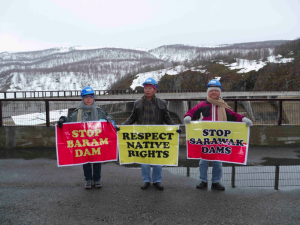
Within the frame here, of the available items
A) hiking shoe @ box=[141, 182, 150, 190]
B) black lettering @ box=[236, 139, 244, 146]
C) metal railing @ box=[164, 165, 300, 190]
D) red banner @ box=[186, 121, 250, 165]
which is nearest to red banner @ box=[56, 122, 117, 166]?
hiking shoe @ box=[141, 182, 150, 190]

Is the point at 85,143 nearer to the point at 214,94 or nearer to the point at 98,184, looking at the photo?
the point at 98,184

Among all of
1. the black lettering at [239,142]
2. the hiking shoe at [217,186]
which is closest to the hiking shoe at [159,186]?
the hiking shoe at [217,186]

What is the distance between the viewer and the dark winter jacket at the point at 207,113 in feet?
15.4

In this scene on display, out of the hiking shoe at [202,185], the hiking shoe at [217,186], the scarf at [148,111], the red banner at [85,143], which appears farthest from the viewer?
the red banner at [85,143]

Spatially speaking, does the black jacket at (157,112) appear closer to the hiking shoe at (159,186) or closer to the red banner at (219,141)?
the red banner at (219,141)

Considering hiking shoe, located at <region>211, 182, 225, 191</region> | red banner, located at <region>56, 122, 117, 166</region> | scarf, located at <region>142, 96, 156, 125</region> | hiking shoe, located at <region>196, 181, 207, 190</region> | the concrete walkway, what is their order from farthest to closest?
red banner, located at <region>56, 122, 117, 166</region> → scarf, located at <region>142, 96, 156, 125</region> → hiking shoe, located at <region>196, 181, 207, 190</region> → hiking shoe, located at <region>211, 182, 225, 191</region> → the concrete walkway

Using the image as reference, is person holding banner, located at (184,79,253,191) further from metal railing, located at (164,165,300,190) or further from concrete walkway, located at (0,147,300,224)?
metal railing, located at (164,165,300,190)

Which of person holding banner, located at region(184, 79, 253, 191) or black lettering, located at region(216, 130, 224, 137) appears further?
black lettering, located at region(216, 130, 224, 137)

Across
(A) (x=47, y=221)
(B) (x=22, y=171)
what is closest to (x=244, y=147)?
(A) (x=47, y=221)

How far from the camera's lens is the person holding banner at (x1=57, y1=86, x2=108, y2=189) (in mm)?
4582

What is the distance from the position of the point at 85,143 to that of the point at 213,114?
8.91ft

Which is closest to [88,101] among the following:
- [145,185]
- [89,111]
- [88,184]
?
[89,111]

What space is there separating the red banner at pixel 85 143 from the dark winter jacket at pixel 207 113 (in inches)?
66.8

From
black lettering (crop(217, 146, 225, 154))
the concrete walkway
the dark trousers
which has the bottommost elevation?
the concrete walkway
